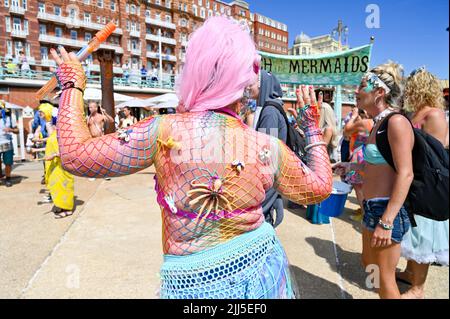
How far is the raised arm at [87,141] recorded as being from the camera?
93 centimetres

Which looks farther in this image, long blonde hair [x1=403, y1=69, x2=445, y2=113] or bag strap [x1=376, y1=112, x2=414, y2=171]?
long blonde hair [x1=403, y1=69, x2=445, y2=113]

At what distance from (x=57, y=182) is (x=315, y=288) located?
13.8 ft

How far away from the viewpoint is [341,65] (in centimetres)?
544

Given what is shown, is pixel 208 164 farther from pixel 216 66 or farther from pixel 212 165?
pixel 216 66

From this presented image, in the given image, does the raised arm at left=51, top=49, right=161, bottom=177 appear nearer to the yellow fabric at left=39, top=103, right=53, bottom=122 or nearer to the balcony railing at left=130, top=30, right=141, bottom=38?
the yellow fabric at left=39, top=103, right=53, bottom=122

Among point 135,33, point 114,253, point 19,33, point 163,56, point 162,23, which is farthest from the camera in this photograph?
point 163,56

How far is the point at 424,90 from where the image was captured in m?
2.37

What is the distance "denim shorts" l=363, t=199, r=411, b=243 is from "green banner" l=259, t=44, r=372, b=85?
3997mm

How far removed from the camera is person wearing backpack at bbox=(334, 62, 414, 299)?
1716mm

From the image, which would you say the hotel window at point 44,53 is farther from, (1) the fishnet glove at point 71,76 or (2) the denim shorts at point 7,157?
(1) the fishnet glove at point 71,76

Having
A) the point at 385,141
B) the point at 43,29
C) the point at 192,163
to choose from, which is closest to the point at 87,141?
the point at 192,163

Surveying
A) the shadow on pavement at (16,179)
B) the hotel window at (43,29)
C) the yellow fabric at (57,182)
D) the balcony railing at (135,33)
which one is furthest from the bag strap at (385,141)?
the balcony railing at (135,33)

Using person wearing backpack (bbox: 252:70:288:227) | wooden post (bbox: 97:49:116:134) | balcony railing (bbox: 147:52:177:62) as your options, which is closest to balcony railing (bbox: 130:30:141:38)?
balcony railing (bbox: 147:52:177:62)

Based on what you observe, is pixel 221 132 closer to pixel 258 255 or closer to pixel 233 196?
pixel 233 196
